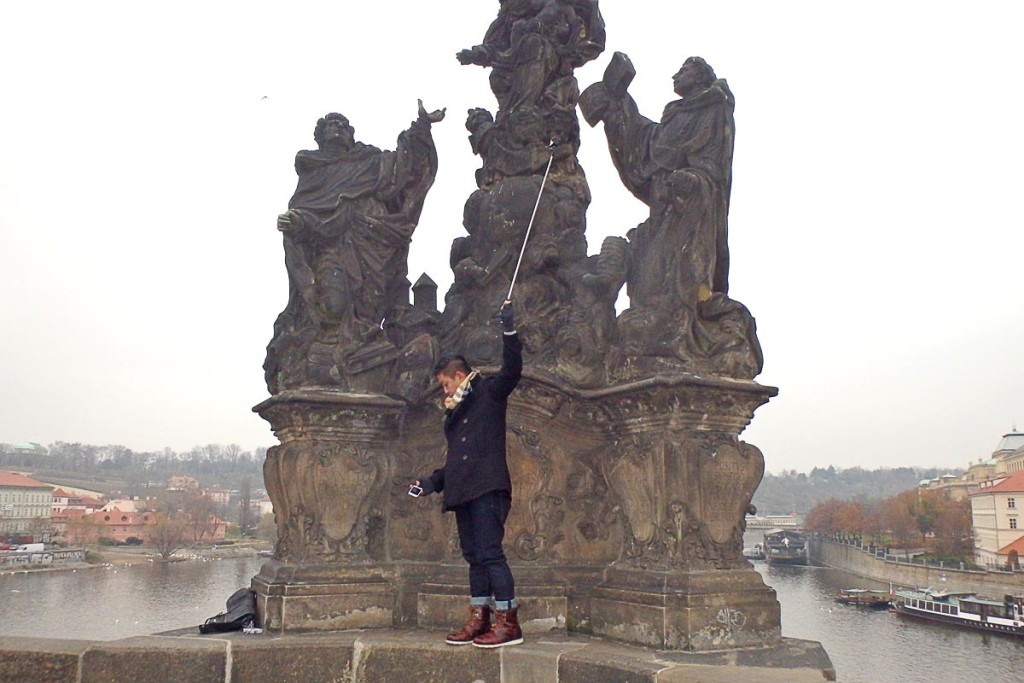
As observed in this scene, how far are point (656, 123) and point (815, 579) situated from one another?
5980 centimetres

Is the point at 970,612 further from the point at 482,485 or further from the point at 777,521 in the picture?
the point at 777,521

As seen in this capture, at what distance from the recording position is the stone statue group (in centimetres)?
544

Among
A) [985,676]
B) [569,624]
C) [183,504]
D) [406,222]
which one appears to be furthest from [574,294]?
[183,504]

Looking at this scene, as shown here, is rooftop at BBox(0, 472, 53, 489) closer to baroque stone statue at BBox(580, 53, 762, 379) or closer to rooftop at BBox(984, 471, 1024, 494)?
rooftop at BBox(984, 471, 1024, 494)

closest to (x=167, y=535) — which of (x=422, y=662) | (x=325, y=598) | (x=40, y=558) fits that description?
(x=40, y=558)

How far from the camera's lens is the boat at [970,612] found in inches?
1415

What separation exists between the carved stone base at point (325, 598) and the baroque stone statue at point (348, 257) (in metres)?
1.16

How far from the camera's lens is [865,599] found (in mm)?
44094

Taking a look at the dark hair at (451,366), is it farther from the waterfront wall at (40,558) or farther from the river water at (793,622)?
the waterfront wall at (40,558)

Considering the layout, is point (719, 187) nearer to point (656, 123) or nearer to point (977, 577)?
point (656, 123)

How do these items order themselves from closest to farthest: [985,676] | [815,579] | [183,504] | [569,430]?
[569,430] < [985,676] < [815,579] < [183,504]

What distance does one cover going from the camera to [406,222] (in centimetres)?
649

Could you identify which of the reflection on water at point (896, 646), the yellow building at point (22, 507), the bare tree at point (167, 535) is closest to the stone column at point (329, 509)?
the reflection on water at point (896, 646)

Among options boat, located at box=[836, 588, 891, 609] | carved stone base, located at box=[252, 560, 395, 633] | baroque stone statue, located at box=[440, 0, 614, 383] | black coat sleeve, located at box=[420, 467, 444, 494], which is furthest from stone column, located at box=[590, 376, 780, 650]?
boat, located at box=[836, 588, 891, 609]
